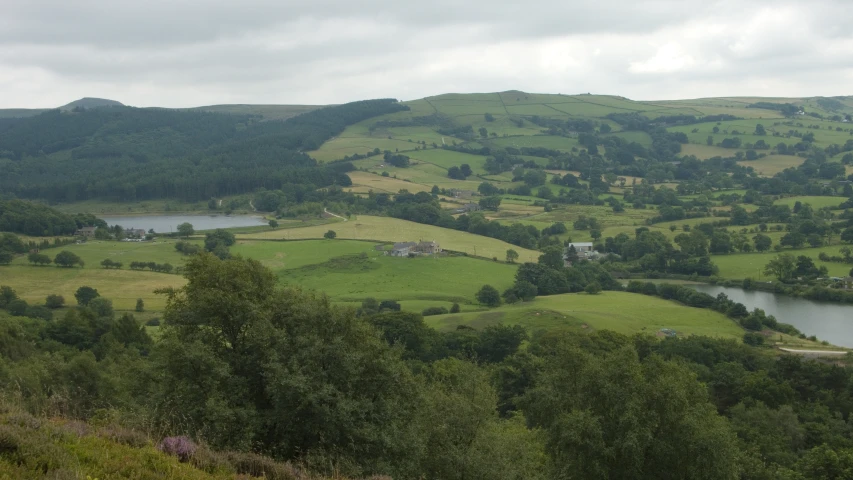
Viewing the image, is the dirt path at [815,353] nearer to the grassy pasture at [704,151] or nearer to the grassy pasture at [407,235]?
the grassy pasture at [407,235]

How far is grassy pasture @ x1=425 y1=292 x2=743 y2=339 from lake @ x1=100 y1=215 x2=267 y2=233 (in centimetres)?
5365

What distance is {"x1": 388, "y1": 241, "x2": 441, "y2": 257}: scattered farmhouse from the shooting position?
242 ft

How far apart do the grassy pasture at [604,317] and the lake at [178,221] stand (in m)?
53.6

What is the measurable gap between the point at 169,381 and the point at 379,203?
96571 millimetres

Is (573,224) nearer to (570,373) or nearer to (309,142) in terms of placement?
(570,373)

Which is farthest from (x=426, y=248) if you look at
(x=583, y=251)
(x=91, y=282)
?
(x=91, y=282)

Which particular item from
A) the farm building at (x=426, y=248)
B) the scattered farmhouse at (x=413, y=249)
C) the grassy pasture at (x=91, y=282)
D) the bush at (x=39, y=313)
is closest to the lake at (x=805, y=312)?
the farm building at (x=426, y=248)

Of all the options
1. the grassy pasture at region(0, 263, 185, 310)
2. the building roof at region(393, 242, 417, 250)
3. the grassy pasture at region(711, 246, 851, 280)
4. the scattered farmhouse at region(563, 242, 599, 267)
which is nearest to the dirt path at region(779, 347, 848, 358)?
the grassy pasture at region(711, 246, 851, 280)

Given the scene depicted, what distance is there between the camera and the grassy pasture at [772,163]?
473 feet

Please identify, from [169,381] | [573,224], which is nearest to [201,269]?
[169,381]

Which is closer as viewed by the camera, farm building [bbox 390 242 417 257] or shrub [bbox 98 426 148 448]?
shrub [bbox 98 426 148 448]

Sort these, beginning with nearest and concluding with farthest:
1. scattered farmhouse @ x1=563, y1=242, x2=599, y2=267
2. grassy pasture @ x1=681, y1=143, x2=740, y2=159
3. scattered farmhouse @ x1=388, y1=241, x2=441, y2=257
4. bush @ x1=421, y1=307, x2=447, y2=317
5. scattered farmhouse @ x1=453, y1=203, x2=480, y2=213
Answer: bush @ x1=421, y1=307, x2=447, y2=317
scattered farmhouse @ x1=388, y1=241, x2=441, y2=257
scattered farmhouse @ x1=563, y1=242, x2=599, y2=267
scattered farmhouse @ x1=453, y1=203, x2=480, y2=213
grassy pasture @ x1=681, y1=143, x2=740, y2=159

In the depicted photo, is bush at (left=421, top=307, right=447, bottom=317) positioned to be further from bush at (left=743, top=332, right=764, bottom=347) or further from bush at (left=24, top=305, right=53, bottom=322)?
bush at (left=24, top=305, right=53, bottom=322)

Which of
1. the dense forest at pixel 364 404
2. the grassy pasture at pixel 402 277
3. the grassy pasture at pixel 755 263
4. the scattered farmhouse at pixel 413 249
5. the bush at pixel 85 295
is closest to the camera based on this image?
the dense forest at pixel 364 404
